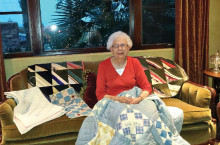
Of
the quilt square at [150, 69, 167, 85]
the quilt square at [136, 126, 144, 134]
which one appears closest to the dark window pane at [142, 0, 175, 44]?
the quilt square at [150, 69, 167, 85]

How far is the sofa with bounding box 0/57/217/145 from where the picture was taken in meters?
2.02

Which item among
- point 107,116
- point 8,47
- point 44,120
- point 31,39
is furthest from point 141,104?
point 8,47

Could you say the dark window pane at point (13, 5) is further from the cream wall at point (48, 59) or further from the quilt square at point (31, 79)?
the quilt square at point (31, 79)

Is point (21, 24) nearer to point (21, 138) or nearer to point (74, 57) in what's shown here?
point (74, 57)

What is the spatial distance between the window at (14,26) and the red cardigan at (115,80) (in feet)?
3.93

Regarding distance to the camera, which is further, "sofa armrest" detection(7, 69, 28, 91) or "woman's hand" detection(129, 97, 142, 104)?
"sofa armrest" detection(7, 69, 28, 91)

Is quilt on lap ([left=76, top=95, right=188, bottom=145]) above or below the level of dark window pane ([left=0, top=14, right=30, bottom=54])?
below

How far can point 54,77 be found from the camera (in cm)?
258

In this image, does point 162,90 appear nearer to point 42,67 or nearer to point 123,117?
point 123,117

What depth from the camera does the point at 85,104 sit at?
246 centimetres


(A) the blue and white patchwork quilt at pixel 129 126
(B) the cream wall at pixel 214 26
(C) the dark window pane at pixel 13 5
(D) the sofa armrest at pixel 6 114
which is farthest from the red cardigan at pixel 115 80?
(B) the cream wall at pixel 214 26

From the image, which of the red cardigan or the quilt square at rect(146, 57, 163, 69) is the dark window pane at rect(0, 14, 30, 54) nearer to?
the red cardigan

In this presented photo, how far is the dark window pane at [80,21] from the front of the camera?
3.01 m

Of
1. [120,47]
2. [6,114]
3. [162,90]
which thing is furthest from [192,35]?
[6,114]
